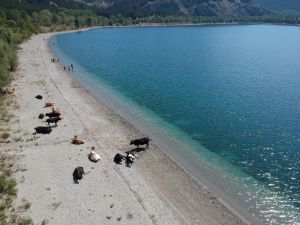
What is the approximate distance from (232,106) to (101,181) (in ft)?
124

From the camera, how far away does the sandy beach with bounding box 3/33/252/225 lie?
30.9 m

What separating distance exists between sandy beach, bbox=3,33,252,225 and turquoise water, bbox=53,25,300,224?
5957 millimetres

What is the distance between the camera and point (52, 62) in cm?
10394

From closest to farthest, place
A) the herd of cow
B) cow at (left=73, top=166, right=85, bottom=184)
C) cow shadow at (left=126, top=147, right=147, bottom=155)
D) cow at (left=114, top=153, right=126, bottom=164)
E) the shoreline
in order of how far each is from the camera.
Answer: the shoreline < cow at (left=73, top=166, right=85, bottom=184) < the herd of cow < cow at (left=114, top=153, right=126, bottom=164) < cow shadow at (left=126, top=147, right=147, bottom=155)

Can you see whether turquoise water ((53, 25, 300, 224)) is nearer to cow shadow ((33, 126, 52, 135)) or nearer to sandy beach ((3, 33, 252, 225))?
sandy beach ((3, 33, 252, 225))

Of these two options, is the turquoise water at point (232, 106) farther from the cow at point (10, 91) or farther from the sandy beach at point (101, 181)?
the cow at point (10, 91)

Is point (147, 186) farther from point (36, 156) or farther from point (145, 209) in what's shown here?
point (36, 156)

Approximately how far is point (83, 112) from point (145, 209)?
95.8 ft

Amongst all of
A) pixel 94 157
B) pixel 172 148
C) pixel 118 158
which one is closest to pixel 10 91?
pixel 94 157

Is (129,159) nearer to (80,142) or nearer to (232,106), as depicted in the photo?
(80,142)

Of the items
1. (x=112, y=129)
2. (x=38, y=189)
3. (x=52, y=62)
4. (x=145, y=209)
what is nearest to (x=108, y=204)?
(x=145, y=209)

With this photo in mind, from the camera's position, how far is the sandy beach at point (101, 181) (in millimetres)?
30891

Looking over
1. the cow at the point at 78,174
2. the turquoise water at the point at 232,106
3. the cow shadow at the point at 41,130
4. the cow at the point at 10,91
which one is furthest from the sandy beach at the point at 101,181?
the cow at the point at 10,91

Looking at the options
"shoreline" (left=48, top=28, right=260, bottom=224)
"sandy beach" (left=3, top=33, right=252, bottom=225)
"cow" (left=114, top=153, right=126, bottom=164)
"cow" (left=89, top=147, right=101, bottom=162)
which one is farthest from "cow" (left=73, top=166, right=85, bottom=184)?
"shoreline" (left=48, top=28, right=260, bottom=224)
